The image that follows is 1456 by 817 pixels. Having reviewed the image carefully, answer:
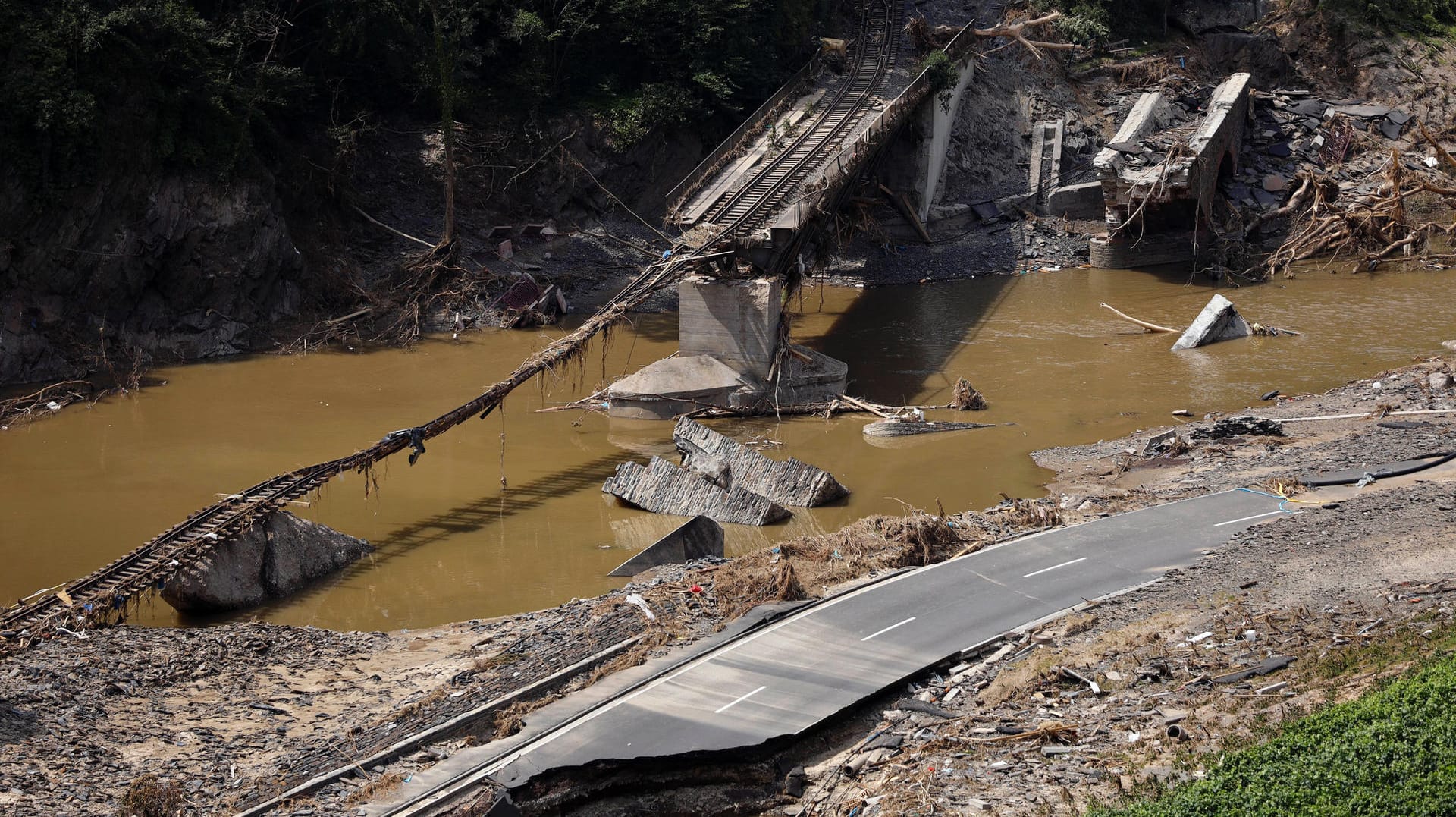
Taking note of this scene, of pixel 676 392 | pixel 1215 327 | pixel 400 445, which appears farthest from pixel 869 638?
pixel 1215 327

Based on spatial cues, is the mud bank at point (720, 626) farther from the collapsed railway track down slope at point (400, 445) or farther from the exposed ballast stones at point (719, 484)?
the exposed ballast stones at point (719, 484)

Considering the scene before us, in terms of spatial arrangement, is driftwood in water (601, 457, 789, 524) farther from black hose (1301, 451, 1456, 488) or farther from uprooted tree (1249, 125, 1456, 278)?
uprooted tree (1249, 125, 1456, 278)

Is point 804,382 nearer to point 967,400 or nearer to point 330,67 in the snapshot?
point 967,400

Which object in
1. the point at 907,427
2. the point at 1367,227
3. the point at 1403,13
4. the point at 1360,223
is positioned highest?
the point at 1403,13

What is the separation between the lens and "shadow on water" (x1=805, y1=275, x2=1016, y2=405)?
33406mm

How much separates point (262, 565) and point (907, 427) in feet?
47.0

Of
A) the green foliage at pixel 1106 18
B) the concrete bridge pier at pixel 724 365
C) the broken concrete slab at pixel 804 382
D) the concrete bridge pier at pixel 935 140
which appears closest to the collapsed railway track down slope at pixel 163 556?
the concrete bridge pier at pixel 724 365

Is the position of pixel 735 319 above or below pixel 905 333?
above

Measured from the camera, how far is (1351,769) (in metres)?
11.1

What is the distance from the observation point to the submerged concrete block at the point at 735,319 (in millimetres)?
30625

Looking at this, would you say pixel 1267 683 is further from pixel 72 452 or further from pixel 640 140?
pixel 640 140

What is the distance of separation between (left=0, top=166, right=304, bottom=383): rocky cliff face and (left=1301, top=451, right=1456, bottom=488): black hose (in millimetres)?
27597

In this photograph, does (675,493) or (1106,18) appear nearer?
(675,493)

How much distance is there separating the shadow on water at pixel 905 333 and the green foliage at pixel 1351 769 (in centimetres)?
2002
